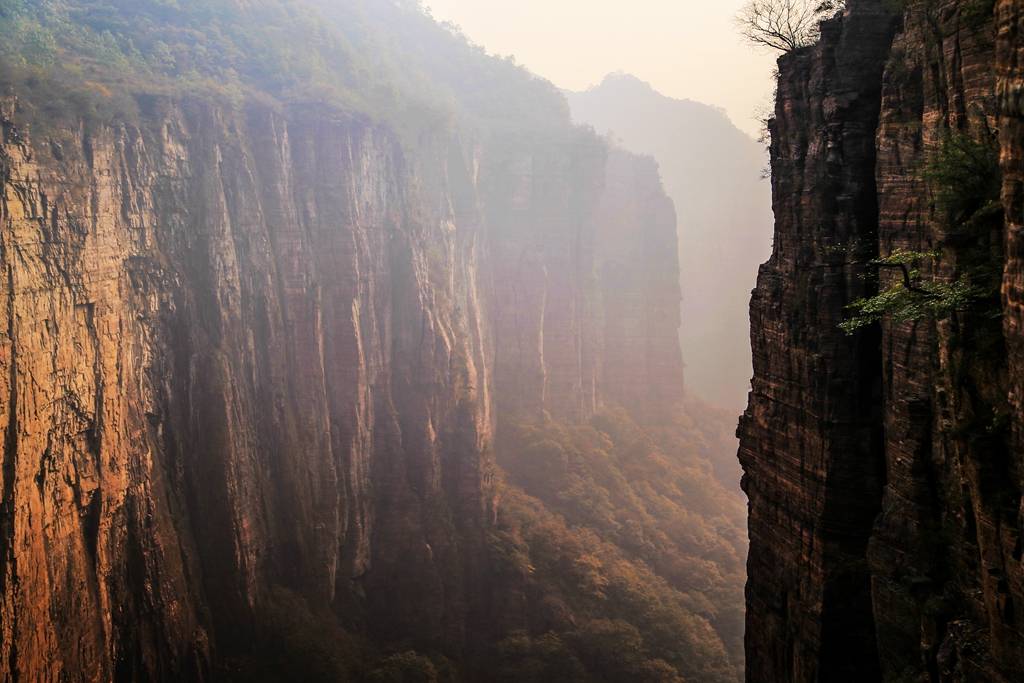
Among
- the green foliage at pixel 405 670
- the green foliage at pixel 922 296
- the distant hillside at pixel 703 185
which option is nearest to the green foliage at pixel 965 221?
the green foliage at pixel 922 296

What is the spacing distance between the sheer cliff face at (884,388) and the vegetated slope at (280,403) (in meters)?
17.0

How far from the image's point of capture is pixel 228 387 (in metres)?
27.7

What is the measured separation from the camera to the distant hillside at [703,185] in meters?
90.8

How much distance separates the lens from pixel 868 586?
42.5 feet

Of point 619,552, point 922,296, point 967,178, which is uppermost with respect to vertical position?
point 967,178

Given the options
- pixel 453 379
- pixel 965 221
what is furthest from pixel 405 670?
pixel 965 221

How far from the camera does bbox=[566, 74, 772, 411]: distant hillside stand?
9075 centimetres

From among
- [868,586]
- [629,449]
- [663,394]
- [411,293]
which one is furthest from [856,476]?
[663,394]

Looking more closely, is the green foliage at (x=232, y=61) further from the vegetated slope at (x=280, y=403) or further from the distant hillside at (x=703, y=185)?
the distant hillside at (x=703, y=185)

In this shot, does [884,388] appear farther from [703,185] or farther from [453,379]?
[703,185]

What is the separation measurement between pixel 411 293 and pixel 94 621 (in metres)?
18.9

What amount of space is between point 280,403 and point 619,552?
20.5 meters

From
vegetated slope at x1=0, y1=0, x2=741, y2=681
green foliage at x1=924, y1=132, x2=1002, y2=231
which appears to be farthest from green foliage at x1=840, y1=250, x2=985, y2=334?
vegetated slope at x1=0, y1=0, x2=741, y2=681

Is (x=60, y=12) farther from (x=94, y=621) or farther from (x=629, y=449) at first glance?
(x=629, y=449)
